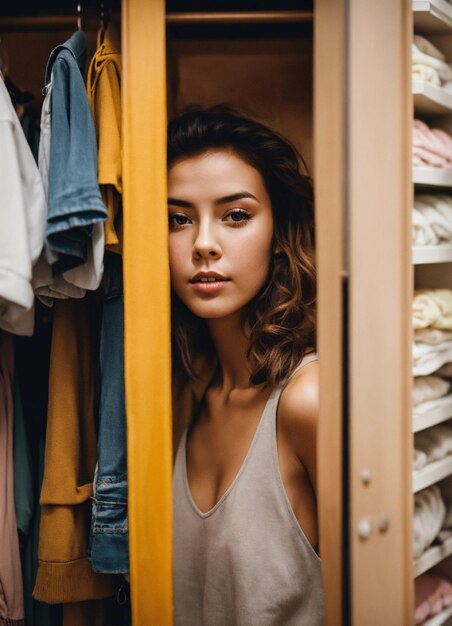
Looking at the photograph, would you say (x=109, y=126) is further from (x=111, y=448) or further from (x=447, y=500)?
(x=447, y=500)

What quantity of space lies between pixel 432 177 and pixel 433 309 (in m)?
0.28

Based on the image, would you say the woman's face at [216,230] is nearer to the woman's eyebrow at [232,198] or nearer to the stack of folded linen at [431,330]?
the woman's eyebrow at [232,198]

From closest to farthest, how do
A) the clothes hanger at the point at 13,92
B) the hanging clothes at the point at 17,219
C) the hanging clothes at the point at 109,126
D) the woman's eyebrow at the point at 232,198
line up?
the hanging clothes at the point at 17,219
the hanging clothes at the point at 109,126
the woman's eyebrow at the point at 232,198
the clothes hanger at the point at 13,92

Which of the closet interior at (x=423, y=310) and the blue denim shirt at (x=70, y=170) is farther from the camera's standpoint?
the closet interior at (x=423, y=310)

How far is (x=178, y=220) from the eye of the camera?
1.28m

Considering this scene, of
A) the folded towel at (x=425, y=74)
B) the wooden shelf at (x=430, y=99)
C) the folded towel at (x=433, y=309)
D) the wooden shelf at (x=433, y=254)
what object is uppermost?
the folded towel at (x=425, y=74)

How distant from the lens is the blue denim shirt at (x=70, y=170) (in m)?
1.05

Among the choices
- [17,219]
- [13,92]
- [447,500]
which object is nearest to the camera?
[17,219]

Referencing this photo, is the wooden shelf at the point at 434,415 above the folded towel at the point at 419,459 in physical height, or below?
above

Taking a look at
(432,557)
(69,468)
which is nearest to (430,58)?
(432,557)

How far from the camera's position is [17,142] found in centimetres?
110

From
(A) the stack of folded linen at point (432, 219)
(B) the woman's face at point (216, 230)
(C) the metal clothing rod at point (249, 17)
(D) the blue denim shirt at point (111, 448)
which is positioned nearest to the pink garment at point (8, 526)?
(D) the blue denim shirt at point (111, 448)

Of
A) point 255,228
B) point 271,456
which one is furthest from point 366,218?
point 271,456

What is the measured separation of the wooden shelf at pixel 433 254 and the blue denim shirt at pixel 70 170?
2.04 feet
